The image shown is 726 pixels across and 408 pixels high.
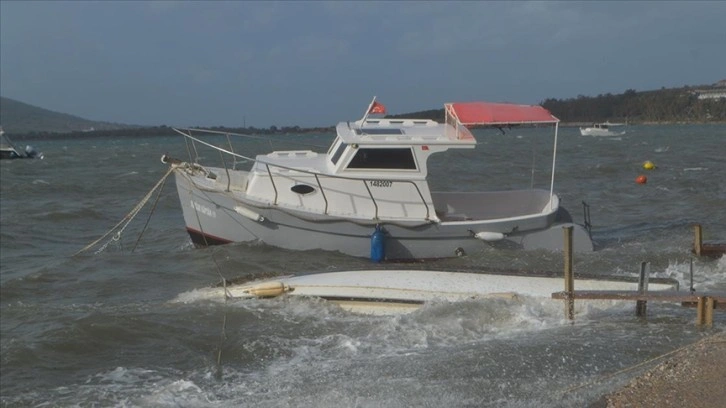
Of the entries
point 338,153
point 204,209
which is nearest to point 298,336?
point 338,153

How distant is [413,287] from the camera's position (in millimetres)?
11320

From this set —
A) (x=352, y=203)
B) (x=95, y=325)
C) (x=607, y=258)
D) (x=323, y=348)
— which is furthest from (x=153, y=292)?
(x=607, y=258)

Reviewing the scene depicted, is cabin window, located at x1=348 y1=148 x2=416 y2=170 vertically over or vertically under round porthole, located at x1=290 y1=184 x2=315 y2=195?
over

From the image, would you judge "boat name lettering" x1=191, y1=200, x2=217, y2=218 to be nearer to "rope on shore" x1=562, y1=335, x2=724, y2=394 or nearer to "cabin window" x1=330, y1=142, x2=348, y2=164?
"cabin window" x1=330, y1=142, x2=348, y2=164

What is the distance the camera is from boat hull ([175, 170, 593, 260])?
1512 cm

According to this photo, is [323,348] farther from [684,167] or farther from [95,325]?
[684,167]

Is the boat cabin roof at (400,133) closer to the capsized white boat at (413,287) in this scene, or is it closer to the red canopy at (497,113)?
the red canopy at (497,113)

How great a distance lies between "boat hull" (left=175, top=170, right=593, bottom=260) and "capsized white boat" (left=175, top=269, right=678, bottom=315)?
121 inches

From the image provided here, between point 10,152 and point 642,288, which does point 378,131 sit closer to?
point 642,288

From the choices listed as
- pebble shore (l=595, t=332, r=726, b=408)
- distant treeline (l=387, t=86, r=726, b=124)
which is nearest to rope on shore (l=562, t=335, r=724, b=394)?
pebble shore (l=595, t=332, r=726, b=408)

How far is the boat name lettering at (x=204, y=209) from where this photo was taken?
52.2ft

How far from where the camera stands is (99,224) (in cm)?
2386

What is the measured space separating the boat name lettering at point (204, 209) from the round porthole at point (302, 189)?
1.64m

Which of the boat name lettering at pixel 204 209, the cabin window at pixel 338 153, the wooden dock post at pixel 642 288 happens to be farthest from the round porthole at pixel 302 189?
the wooden dock post at pixel 642 288
